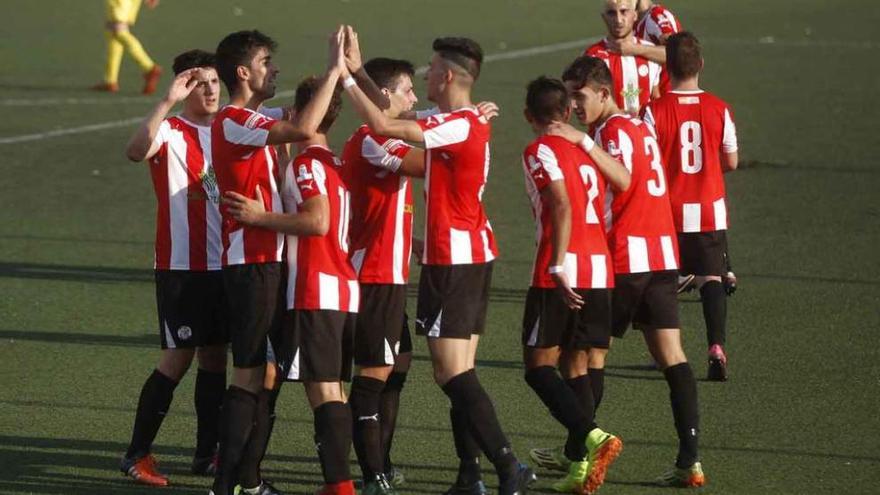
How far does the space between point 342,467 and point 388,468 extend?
0.85 meters

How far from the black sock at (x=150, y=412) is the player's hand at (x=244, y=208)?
4.02 feet

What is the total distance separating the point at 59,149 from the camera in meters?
18.4

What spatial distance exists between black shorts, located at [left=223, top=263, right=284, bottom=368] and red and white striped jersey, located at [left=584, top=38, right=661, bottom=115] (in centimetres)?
445

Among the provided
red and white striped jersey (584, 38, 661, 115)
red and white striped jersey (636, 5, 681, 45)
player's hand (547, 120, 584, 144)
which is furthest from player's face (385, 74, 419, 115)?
red and white striped jersey (636, 5, 681, 45)

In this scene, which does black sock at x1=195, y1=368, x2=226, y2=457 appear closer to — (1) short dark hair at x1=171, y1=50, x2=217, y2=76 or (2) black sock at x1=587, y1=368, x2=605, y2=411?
(1) short dark hair at x1=171, y1=50, x2=217, y2=76

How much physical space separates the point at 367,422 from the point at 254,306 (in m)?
0.77

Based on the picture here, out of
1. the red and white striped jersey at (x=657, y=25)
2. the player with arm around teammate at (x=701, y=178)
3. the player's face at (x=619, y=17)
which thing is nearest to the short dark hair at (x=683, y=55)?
the player with arm around teammate at (x=701, y=178)

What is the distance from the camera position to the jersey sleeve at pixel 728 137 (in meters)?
10.1

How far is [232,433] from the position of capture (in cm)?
754

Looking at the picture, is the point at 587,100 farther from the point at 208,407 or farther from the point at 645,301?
the point at 208,407

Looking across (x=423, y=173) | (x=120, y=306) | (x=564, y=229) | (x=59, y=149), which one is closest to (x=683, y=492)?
(x=564, y=229)

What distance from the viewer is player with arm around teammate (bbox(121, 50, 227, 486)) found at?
Result: 8203mm

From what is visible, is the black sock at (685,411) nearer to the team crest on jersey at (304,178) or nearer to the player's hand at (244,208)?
the team crest on jersey at (304,178)

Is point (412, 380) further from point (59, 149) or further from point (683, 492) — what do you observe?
point (59, 149)
